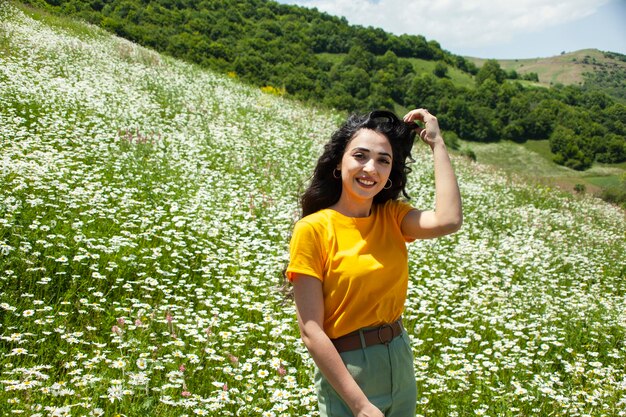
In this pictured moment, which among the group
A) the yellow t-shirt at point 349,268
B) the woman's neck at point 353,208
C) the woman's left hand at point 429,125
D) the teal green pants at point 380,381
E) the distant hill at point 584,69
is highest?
the distant hill at point 584,69

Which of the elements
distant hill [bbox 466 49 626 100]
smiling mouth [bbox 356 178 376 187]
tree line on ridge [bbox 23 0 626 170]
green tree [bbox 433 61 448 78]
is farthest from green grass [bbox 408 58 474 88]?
smiling mouth [bbox 356 178 376 187]

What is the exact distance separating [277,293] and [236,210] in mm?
2265

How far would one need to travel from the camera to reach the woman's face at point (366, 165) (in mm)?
2133

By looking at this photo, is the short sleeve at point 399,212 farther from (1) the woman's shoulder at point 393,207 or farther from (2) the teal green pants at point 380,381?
(2) the teal green pants at point 380,381

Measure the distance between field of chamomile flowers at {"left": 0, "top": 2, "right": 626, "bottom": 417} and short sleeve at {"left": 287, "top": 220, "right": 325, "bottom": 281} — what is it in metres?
1.62

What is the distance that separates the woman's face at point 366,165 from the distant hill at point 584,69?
4186 inches

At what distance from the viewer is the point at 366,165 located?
2.13 metres

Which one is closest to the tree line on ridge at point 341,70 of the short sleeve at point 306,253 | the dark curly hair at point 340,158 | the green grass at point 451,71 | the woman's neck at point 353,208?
the green grass at point 451,71

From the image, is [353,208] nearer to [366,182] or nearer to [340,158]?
[366,182]

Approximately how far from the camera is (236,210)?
7020 mm

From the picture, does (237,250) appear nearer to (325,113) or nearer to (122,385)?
(122,385)

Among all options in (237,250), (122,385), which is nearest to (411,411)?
(122,385)

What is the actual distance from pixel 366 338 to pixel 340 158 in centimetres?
83

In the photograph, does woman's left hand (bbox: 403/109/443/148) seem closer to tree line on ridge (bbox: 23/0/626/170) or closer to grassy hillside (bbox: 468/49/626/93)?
tree line on ridge (bbox: 23/0/626/170)
